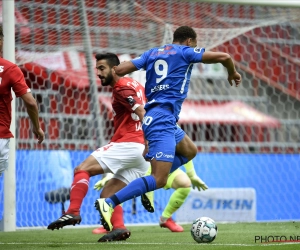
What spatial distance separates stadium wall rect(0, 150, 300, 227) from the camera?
10.0 metres

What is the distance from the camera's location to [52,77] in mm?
11359

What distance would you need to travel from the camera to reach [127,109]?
7.20m

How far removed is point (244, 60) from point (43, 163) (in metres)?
5.01

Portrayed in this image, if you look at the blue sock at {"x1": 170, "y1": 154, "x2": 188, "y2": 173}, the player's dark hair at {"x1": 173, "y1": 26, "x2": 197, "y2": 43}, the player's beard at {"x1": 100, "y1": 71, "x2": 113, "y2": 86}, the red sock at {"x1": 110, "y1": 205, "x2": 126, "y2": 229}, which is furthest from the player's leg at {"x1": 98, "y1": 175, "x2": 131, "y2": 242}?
the player's dark hair at {"x1": 173, "y1": 26, "x2": 197, "y2": 43}

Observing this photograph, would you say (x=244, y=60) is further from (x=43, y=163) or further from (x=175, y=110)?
(x=175, y=110)

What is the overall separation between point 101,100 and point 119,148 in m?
5.48

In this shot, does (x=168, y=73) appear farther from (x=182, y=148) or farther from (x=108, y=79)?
(x=108, y=79)

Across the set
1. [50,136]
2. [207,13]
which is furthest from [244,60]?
[50,136]

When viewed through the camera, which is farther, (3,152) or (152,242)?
(152,242)

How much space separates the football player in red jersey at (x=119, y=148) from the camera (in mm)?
6840

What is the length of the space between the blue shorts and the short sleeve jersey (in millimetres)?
86

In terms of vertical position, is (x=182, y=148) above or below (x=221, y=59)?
below

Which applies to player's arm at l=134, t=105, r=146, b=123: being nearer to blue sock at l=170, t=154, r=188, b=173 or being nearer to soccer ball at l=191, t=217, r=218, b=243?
blue sock at l=170, t=154, r=188, b=173

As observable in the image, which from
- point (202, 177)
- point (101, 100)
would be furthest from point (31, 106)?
point (101, 100)
